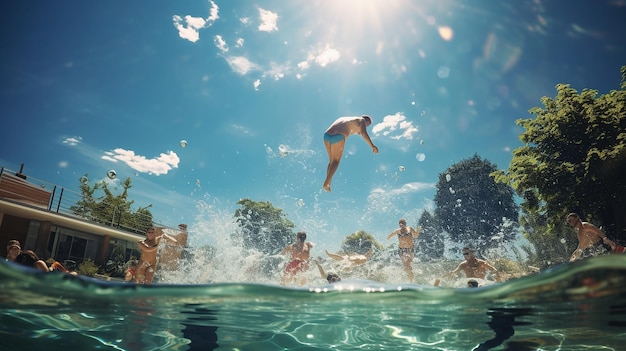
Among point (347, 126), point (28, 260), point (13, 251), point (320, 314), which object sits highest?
point (347, 126)

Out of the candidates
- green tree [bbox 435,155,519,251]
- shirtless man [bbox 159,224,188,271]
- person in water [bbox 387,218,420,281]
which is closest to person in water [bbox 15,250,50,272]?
shirtless man [bbox 159,224,188,271]

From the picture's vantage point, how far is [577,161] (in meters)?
16.5

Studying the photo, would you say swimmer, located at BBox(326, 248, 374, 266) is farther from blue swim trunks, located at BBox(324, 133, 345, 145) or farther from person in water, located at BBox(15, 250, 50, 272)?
person in water, located at BBox(15, 250, 50, 272)

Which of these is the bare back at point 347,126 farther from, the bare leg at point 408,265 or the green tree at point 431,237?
the green tree at point 431,237

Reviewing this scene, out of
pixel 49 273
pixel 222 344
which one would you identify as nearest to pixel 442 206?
pixel 222 344

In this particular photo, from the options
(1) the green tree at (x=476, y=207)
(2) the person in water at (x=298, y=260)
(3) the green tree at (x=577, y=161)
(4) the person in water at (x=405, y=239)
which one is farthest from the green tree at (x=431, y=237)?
(2) the person in water at (x=298, y=260)

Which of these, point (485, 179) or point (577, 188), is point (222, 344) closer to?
point (577, 188)

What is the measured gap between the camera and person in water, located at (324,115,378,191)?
29.0ft

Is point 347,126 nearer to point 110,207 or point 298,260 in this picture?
point 298,260

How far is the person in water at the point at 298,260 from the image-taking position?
10.1 metres

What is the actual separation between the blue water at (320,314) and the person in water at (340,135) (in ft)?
11.4

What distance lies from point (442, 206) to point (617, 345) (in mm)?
36257

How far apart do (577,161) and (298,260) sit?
15.1m

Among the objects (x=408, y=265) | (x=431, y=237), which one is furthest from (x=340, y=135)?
(x=431, y=237)
